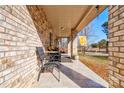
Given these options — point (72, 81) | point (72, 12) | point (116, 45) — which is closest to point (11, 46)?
point (116, 45)

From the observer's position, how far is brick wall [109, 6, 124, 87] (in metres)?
1.92

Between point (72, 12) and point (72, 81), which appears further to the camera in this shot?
point (72, 12)

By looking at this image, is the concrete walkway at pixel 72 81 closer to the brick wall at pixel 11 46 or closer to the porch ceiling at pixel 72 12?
the brick wall at pixel 11 46

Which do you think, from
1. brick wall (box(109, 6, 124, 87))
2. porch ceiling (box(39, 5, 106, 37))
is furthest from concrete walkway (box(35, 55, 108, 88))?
porch ceiling (box(39, 5, 106, 37))

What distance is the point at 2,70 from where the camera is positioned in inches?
69.7

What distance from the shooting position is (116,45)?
6.81 ft

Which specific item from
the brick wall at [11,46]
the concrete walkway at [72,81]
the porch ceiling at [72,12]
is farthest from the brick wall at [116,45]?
the porch ceiling at [72,12]

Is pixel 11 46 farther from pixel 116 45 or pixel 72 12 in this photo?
pixel 72 12

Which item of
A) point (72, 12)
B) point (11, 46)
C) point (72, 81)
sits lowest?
point (72, 81)

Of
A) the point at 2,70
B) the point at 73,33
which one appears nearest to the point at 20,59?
the point at 2,70

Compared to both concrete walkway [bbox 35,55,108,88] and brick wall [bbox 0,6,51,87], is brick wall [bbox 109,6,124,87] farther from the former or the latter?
concrete walkway [bbox 35,55,108,88]

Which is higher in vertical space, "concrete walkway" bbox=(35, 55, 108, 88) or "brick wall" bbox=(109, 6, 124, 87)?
"brick wall" bbox=(109, 6, 124, 87)

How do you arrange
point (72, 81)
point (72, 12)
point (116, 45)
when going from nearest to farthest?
point (116, 45)
point (72, 81)
point (72, 12)
